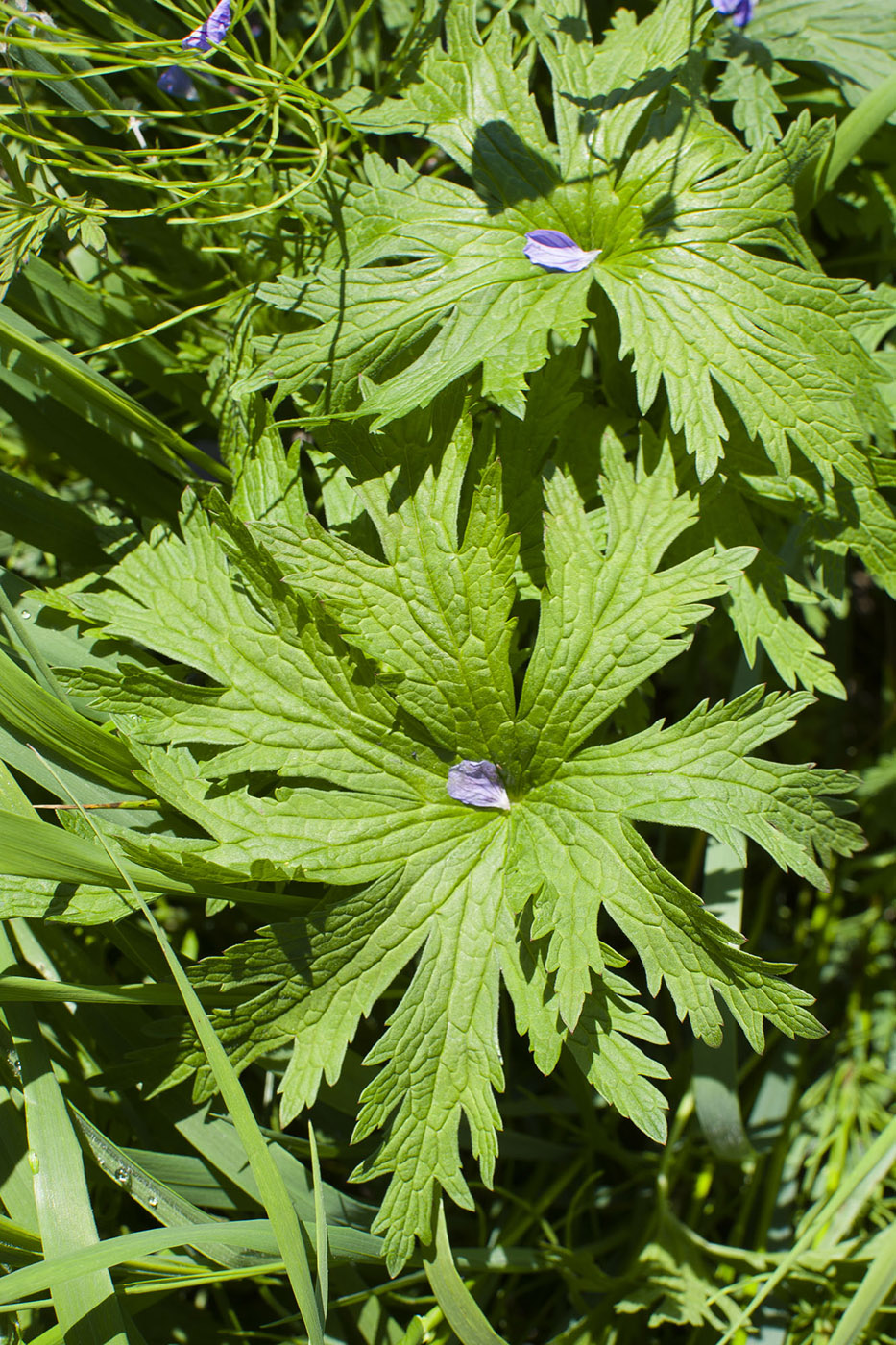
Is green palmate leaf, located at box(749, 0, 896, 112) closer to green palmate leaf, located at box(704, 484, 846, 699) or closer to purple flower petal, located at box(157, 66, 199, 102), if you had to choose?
green palmate leaf, located at box(704, 484, 846, 699)

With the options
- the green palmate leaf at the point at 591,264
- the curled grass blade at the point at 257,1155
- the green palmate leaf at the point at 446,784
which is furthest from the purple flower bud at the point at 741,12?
the curled grass blade at the point at 257,1155

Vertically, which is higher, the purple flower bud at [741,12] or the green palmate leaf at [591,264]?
the purple flower bud at [741,12]

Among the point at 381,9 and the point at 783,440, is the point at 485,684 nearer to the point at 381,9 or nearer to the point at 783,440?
the point at 783,440

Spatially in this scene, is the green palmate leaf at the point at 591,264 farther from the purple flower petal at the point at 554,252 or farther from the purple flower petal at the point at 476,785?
the purple flower petal at the point at 476,785

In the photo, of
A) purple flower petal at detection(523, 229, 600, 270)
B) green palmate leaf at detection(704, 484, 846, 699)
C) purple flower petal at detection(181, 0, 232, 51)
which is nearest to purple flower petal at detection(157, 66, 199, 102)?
purple flower petal at detection(181, 0, 232, 51)

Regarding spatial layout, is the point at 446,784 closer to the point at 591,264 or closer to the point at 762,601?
the point at 762,601

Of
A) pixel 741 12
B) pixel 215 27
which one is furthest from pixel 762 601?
pixel 215 27
